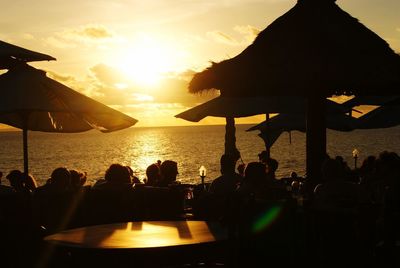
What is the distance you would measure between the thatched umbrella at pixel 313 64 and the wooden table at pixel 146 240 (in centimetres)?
206

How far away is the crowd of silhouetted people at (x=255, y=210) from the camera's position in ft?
12.2

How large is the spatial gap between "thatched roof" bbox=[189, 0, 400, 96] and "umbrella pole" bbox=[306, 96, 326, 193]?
15cm

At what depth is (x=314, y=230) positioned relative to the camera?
3.78 m

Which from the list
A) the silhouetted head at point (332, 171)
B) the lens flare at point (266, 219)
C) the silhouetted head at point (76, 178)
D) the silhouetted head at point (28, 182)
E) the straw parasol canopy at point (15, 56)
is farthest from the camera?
the silhouetted head at point (76, 178)

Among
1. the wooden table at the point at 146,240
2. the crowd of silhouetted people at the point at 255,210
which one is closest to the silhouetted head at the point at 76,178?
the crowd of silhouetted people at the point at 255,210

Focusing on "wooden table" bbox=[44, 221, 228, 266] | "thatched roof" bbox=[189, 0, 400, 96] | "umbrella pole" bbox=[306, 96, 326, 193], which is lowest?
"wooden table" bbox=[44, 221, 228, 266]

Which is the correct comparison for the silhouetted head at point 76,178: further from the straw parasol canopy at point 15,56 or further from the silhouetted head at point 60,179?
the straw parasol canopy at point 15,56

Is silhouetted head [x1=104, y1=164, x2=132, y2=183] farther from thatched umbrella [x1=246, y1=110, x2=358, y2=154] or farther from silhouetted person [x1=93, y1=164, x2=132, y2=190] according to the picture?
thatched umbrella [x1=246, y1=110, x2=358, y2=154]

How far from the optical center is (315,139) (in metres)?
7.32

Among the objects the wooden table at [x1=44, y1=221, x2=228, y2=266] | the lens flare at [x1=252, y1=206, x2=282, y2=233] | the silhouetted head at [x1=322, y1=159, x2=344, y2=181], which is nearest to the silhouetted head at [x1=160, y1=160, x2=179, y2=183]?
the wooden table at [x1=44, y1=221, x2=228, y2=266]

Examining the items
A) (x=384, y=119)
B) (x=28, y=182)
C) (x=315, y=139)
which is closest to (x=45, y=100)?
(x=28, y=182)

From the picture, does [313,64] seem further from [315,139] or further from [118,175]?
[118,175]

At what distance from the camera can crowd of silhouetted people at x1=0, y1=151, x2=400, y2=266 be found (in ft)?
12.2

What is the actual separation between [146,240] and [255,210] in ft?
4.34
